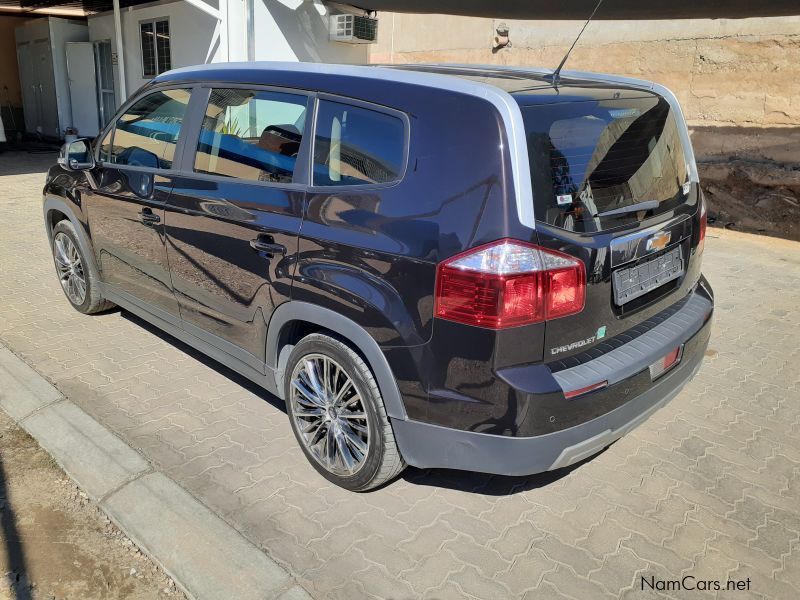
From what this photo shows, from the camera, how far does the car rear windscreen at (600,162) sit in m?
2.38

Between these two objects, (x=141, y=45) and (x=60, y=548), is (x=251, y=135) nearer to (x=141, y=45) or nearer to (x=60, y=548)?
(x=60, y=548)

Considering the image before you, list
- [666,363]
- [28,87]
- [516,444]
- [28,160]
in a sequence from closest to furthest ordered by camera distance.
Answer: [516,444]
[666,363]
[28,160]
[28,87]

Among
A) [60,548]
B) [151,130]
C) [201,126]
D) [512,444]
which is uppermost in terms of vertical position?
[201,126]

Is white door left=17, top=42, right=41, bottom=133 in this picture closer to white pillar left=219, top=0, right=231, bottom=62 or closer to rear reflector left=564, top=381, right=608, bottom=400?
white pillar left=219, top=0, right=231, bottom=62

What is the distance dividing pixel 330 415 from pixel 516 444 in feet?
3.24

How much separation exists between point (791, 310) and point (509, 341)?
4.77 meters

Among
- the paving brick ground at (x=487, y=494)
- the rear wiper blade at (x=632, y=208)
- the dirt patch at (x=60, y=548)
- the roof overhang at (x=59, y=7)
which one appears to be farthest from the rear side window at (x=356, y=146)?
the roof overhang at (x=59, y=7)

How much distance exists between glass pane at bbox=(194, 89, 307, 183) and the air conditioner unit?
7.85 metres

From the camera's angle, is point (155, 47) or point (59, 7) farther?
point (59, 7)

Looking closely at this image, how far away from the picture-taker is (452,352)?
2.40 metres

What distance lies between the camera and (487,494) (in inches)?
121

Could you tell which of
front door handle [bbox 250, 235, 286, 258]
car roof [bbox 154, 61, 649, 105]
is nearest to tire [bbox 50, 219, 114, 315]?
car roof [bbox 154, 61, 649, 105]

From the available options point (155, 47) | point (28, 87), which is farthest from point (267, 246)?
point (28, 87)

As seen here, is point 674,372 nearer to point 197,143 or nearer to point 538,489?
point 538,489
